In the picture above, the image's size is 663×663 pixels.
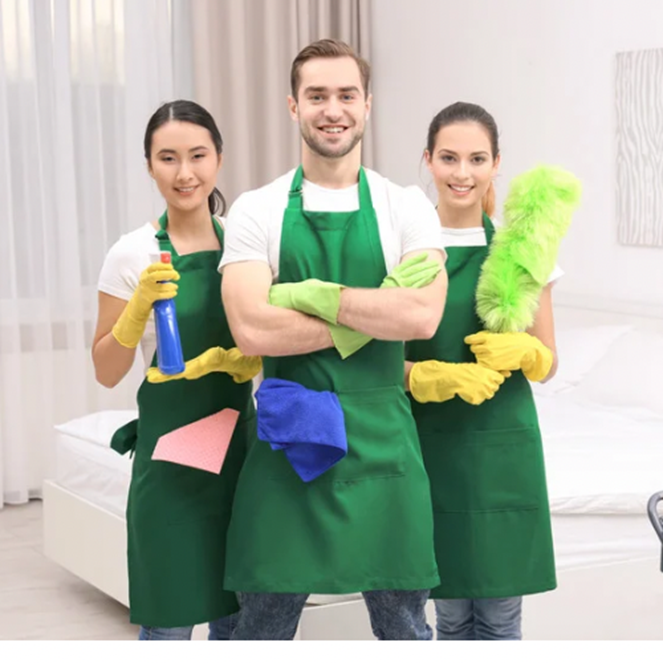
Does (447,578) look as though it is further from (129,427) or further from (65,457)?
(65,457)

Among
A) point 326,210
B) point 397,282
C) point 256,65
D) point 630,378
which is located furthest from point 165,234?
point 256,65

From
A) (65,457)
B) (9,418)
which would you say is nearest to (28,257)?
(9,418)

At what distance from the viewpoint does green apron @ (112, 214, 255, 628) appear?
229 centimetres

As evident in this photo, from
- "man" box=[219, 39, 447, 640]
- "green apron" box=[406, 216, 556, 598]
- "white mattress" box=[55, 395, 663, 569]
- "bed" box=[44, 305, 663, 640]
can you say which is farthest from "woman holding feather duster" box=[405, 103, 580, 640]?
"white mattress" box=[55, 395, 663, 569]

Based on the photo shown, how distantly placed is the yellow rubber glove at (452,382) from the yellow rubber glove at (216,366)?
293 mm

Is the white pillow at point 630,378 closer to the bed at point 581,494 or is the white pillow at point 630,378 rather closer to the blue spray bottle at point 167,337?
the bed at point 581,494

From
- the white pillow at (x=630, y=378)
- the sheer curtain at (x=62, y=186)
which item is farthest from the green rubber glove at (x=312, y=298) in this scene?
the sheer curtain at (x=62, y=186)

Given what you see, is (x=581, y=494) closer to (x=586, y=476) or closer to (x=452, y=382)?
(x=586, y=476)

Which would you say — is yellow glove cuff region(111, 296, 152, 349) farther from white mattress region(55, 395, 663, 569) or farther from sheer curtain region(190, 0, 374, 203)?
sheer curtain region(190, 0, 374, 203)

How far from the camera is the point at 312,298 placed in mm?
2105

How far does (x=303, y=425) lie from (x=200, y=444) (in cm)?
25

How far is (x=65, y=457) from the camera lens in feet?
13.7

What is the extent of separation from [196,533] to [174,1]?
3889 mm

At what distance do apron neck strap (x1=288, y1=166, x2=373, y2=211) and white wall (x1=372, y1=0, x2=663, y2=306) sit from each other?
99.5 inches
